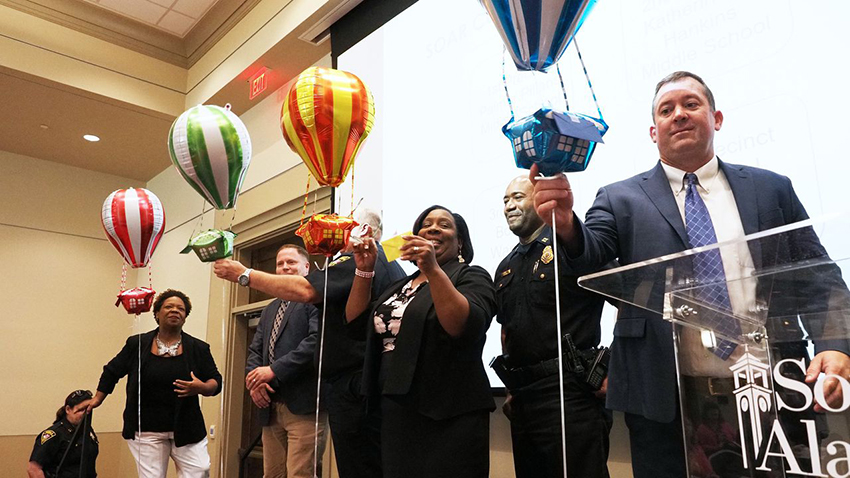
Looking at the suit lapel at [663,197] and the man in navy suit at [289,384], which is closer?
the suit lapel at [663,197]

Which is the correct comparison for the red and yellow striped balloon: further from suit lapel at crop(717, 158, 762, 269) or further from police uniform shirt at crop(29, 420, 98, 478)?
police uniform shirt at crop(29, 420, 98, 478)

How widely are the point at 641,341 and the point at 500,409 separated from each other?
1285 mm

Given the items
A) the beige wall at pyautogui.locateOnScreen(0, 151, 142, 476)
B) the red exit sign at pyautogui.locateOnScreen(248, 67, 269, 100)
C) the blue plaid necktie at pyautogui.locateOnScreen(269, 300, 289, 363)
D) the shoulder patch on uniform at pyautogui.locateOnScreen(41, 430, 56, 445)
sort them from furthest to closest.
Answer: the beige wall at pyautogui.locateOnScreen(0, 151, 142, 476) → the red exit sign at pyautogui.locateOnScreen(248, 67, 269, 100) → the shoulder patch on uniform at pyautogui.locateOnScreen(41, 430, 56, 445) → the blue plaid necktie at pyautogui.locateOnScreen(269, 300, 289, 363)

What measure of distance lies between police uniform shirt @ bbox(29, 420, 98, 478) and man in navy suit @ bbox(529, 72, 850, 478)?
11.2 feet

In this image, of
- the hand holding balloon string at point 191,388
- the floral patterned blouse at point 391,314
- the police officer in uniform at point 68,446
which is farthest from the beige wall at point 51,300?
the floral patterned blouse at point 391,314

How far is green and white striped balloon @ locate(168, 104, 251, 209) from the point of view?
2.40 m

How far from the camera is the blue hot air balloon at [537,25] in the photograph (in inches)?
53.4

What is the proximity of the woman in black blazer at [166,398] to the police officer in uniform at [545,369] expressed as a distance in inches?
79.3

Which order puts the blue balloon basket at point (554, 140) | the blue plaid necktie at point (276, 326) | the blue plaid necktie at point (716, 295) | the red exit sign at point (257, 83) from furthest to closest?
1. the red exit sign at point (257, 83)
2. the blue plaid necktie at point (276, 326)
3. the blue balloon basket at point (554, 140)
4. the blue plaid necktie at point (716, 295)

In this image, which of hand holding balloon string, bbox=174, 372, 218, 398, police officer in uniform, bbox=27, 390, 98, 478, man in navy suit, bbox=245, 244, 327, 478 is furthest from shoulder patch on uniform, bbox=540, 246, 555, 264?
police officer in uniform, bbox=27, 390, 98, 478

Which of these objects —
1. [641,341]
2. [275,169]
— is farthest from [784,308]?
[275,169]

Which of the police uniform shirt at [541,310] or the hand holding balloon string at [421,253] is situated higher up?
the hand holding balloon string at [421,253]

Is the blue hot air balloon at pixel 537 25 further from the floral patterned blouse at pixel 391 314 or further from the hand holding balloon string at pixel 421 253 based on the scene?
the floral patterned blouse at pixel 391 314

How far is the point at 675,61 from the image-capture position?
214 cm
